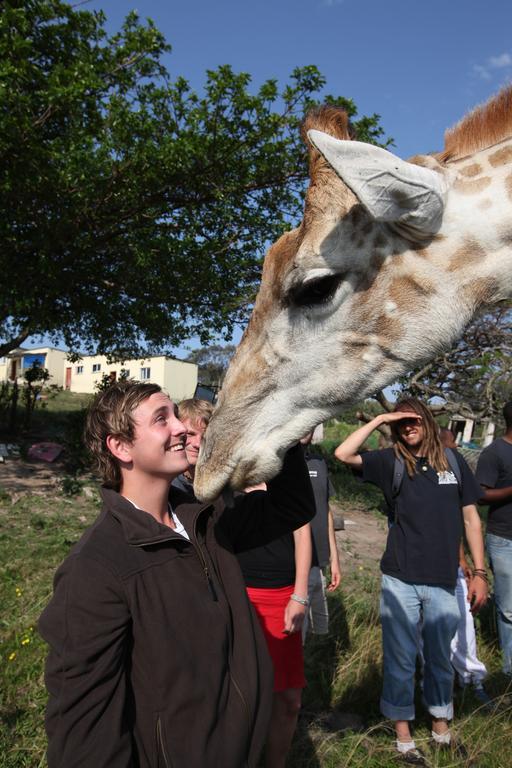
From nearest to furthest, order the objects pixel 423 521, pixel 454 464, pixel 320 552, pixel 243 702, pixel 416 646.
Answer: pixel 243 702
pixel 416 646
pixel 423 521
pixel 454 464
pixel 320 552

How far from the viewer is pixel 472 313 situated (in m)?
2.03

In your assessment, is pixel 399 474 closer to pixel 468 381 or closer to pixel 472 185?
pixel 472 185

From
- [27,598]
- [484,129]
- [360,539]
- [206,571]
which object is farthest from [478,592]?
[360,539]

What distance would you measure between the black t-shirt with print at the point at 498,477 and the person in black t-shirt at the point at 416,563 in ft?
2.58

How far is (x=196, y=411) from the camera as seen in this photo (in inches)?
136

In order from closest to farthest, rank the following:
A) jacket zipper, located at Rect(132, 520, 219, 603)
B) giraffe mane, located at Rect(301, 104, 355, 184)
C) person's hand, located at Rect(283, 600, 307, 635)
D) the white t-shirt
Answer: jacket zipper, located at Rect(132, 520, 219, 603), the white t-shirt, giraffe mane, located at Rect(301, 104, 355, 184), person's hand, located at Rect(283, 600, 307, 635)

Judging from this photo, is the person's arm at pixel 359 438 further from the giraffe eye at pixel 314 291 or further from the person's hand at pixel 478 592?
the giraffe eye at pixel 314 291

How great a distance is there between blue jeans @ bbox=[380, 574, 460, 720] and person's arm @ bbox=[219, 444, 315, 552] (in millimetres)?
1788

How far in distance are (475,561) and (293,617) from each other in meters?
1.86

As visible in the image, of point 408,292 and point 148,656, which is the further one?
point 408,292

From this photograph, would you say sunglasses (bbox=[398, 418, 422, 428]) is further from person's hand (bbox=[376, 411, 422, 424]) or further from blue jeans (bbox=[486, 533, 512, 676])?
blue jeans (bbox=[486, 533, 512, 676])

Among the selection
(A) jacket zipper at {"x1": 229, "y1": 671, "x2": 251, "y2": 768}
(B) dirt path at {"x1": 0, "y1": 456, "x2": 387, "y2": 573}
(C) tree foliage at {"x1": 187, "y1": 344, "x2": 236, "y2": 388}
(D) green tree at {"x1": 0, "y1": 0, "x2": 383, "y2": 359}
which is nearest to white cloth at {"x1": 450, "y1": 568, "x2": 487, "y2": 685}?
(B) dirt path at {"x1": 0, "y1": 456, "x2": 387, "y2": 573}

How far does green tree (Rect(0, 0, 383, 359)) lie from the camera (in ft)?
28.3

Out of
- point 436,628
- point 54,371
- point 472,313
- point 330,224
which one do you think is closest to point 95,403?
point 330,224
